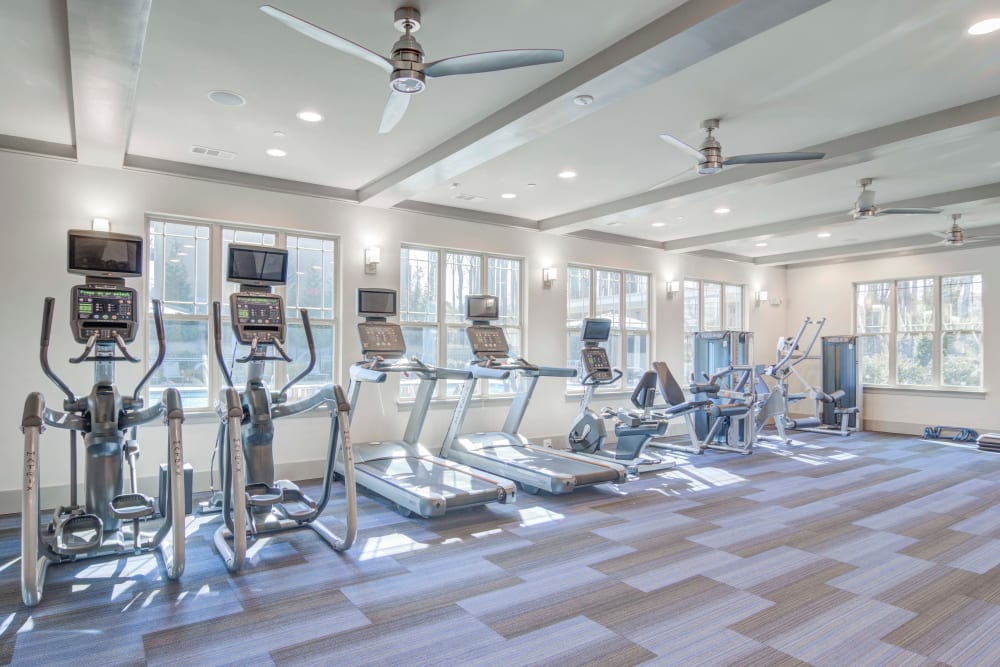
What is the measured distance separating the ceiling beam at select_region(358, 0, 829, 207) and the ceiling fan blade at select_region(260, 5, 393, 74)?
1.31 m

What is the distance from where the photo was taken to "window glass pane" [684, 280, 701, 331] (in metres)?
10.6

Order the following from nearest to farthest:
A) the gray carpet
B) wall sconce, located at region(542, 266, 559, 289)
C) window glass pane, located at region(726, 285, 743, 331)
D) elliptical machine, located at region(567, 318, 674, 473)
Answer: the gray carpet, elliptical machine, located at region(567, 318, 674, 473), wall sconce, located at region(542, 266, 559, 289), window glass pane, located at region(726, 285, 743, 331)

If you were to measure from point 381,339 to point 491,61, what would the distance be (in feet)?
11.6

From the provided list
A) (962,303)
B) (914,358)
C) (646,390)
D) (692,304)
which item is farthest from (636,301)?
(962,303)

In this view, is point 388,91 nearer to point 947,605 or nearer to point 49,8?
point 49,8

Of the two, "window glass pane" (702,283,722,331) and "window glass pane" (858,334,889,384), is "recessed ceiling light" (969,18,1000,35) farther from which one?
"window glass pane" (858,334,889,384)

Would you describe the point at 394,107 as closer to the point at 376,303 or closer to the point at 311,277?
the point at 376,303

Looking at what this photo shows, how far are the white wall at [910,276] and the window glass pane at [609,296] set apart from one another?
15.4 ft

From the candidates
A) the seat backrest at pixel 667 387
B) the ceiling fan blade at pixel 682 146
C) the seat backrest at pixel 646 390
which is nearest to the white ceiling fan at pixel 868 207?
the ceiling fan blade at pixel 682 146

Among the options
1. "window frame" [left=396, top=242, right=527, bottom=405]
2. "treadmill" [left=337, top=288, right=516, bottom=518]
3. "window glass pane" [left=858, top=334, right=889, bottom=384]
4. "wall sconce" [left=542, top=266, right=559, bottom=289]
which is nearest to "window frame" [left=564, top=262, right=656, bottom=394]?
"wall sconce" [left=542, top=266, right=559, bottom=289]

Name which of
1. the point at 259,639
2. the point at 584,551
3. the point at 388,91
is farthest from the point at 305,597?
the point at 388,91

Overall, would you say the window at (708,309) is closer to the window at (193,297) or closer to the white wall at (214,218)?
the white wall at (214,218)

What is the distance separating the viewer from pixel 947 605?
11.2 ft

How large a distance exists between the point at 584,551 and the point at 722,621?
125 cm
